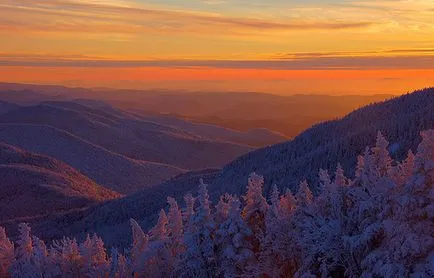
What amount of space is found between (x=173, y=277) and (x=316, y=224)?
6.90 meters

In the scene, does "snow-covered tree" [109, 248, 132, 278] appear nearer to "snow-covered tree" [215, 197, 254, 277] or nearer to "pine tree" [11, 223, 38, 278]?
"pine tree" [11, 223, 38, 278]

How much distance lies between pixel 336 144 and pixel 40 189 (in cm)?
6923

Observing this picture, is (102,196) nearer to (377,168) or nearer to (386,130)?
(386,130)

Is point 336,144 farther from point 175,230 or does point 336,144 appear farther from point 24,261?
point 24,261

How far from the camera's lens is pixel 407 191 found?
56.9 feet

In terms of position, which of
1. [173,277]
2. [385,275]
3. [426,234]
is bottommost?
A: [173,277]

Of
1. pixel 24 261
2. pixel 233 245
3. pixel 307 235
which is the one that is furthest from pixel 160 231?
pixel 307 235

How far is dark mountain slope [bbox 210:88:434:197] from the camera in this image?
70688mm

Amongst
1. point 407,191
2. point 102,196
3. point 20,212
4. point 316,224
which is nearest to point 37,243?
point 316,224

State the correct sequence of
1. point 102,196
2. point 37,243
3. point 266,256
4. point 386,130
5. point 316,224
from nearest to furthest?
point 316,224, point 266,256, point 37,243, point 386,130, point 102,196

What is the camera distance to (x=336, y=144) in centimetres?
7681

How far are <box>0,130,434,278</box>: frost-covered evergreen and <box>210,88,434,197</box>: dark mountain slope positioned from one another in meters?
42.1

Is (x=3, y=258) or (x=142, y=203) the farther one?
(x=142, y=203)

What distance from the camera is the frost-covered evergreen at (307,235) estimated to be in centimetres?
1697
